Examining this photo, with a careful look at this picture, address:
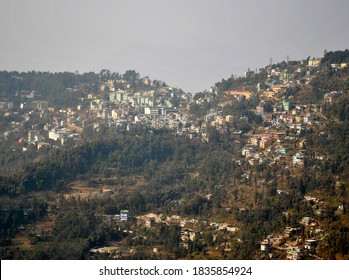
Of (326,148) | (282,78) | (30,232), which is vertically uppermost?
(282,78)

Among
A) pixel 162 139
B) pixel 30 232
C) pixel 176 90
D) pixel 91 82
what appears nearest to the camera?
pixel 30 232

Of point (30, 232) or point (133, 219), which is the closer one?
point (30, 232)

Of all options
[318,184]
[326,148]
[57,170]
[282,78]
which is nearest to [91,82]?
[282,78]

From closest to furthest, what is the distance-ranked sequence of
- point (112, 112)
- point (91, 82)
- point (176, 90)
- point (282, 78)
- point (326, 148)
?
point (326, 148) → point (282, 78) → point (112, 112) → point (176, 90) → point (91, 82)

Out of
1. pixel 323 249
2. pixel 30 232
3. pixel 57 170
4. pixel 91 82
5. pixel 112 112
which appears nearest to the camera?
pixel 323 249

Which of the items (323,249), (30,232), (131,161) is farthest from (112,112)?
(323,249)

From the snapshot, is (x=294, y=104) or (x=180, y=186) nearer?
(x=180, y=186)

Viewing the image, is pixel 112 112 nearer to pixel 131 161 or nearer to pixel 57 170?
pixel 131 161

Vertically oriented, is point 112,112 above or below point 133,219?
above

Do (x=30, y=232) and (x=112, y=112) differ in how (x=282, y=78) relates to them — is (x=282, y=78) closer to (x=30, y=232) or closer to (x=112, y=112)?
(x=112, y=112)
